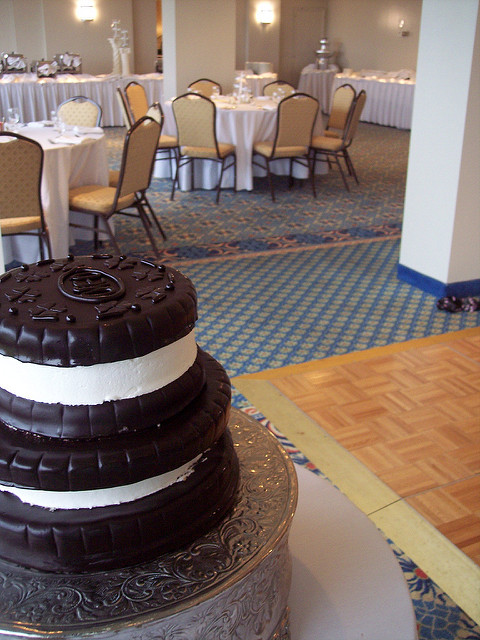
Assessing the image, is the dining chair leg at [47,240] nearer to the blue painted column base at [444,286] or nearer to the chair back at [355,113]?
the blue painted column base at [444,286]

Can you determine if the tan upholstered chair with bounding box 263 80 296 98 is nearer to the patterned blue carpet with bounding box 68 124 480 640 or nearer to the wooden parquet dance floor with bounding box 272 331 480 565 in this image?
the patterned blue carpet with bounding box 68 124 480 640

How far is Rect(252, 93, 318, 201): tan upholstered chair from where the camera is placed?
20.9ft

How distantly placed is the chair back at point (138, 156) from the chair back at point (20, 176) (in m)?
0.60

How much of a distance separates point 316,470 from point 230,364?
36.6 inches

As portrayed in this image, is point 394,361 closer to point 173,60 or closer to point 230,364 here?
point 230,364

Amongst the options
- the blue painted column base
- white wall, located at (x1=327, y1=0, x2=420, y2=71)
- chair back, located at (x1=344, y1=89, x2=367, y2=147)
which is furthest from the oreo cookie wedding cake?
white wall, located at (x1=327, y1=0, x2=420, y2=71)

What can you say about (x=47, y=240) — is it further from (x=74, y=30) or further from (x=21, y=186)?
(x=74, y=30)

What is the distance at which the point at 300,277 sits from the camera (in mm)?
4578

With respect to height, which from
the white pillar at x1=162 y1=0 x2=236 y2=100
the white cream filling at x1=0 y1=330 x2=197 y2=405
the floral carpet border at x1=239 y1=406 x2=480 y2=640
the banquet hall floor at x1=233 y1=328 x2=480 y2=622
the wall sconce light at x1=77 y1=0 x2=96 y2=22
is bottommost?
the floral carpet border at x1=239 y1=406 x2=480 y2=640

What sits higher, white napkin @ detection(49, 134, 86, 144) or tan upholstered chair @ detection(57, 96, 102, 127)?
tan upholstered chair @ detection(57, 96, 102, 127)

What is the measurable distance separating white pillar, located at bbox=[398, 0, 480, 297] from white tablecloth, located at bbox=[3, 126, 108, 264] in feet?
7.15

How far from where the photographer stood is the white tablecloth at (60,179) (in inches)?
173

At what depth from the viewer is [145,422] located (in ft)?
3.46

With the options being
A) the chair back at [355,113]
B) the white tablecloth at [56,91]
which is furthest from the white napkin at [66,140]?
the white tablecloth at [56,91]
